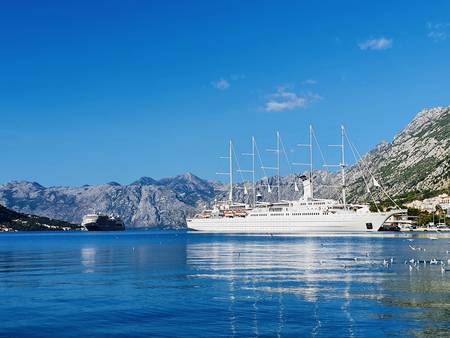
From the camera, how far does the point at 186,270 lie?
7338 cm

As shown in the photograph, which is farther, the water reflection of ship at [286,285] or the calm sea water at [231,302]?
the water reflection of ship at [286,285]

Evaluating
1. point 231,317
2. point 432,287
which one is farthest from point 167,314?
point 432,287

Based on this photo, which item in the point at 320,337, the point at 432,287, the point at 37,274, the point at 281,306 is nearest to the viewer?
the point at 320,337

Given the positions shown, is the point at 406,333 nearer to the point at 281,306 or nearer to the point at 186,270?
the point at 281,306

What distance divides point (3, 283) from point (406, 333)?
4428 cm

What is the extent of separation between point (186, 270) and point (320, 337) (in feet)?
140

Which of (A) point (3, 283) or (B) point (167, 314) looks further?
(A) point (3, 283)

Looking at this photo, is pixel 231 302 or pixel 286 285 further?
pixel 286 285

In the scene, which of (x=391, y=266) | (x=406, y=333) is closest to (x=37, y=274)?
(x=391, y=266)

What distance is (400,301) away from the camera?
43969 millimetres

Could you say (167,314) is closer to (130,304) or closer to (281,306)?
(130,304)

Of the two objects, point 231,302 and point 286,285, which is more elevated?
point 286,285

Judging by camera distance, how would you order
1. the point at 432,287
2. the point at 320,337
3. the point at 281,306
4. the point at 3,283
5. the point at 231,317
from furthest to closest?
the point at 3,283 < the point at 432,287 < the point at 281,306 < the point at 231,317 < the point at 320,337

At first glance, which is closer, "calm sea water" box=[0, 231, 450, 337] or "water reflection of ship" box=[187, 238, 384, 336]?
"calm sea water" box=[0, 231, 450, 337]
